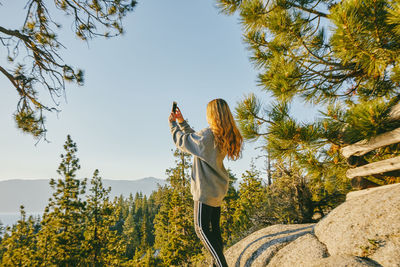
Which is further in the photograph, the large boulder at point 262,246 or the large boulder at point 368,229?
the large boulder at point 262,246

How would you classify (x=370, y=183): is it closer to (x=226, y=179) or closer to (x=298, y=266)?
(x=298, y=266)

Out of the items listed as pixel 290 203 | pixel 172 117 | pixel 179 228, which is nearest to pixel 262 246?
pixel 172 117

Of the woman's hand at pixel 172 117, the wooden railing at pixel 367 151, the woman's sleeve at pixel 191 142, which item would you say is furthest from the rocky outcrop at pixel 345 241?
the woman's hand at pixel 172 117

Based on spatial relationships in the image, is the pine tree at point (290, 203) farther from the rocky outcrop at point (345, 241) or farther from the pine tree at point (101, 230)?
the pine tree at point (101, 230)

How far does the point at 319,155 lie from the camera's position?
349cm

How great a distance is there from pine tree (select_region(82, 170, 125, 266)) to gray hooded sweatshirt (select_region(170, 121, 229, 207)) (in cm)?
967

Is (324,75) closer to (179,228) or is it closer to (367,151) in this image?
(367,151)

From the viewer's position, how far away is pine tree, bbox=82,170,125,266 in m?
10.5

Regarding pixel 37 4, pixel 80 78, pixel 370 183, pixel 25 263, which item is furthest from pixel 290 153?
pixel 25 263

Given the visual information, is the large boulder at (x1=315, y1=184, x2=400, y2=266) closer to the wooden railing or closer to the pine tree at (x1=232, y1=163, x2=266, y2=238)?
the wooden railing

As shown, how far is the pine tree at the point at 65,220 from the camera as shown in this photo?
28.3 ft

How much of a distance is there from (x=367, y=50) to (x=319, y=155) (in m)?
1.58

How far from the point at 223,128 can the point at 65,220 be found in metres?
9.78

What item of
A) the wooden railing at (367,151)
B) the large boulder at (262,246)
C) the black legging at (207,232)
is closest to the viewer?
the black legging at (207,232)
